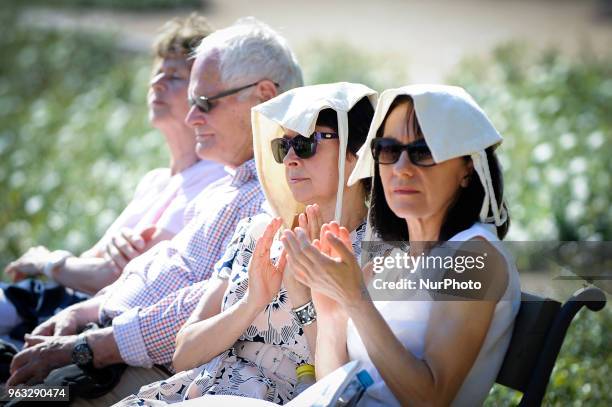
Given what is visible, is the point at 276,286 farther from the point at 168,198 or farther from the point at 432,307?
the point at 168,198

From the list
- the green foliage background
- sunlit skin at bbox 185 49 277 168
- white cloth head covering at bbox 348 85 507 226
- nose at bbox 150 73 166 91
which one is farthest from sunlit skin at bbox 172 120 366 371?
nose at bbox 150 73 166 91

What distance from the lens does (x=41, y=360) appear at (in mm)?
4121

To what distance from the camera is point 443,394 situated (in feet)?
9.40

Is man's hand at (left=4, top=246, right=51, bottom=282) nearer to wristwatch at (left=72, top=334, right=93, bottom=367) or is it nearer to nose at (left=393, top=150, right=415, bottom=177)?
wristwatch at (left=72, top=334, right=93, bottom=367)

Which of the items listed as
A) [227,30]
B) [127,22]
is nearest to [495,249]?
[227,30]

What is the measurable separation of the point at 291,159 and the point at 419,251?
0.60m

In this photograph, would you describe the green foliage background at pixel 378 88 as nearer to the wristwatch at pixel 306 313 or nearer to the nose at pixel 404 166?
the wristwatch at pixel 306 313

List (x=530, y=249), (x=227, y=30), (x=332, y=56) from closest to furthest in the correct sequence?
(x=227, y=30), (x=530, y=249), (x=332, y=56)

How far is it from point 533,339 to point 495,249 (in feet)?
0.95

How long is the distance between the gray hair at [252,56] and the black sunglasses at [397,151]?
4.44 ft

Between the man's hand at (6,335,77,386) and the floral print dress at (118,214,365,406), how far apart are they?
24.9 inches

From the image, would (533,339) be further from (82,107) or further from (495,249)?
(82,107)

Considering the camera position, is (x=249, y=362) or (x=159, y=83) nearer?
(x=249, y=362)

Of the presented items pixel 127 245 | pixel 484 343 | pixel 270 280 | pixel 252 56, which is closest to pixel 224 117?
pixel 252 56
